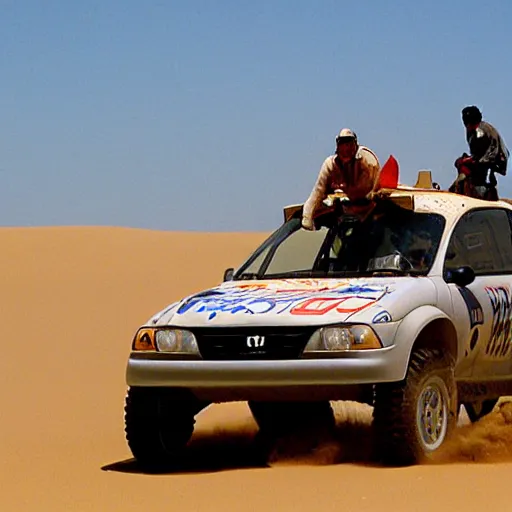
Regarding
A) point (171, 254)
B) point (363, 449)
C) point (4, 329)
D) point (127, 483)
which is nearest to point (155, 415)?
point (127, 483)

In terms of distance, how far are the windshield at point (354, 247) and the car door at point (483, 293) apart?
0.20 metres

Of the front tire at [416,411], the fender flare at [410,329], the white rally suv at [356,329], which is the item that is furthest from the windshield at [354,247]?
the front tire at [416,411]

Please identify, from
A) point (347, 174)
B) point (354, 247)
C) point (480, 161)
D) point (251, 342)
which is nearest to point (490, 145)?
point (480, 161)

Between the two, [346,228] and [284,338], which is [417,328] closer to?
[284,338]

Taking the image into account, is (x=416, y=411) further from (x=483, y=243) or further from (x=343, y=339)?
(x=483, y=243)

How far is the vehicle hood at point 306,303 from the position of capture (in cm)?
935

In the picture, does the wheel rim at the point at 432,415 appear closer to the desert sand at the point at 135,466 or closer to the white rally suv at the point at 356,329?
the white rally suv at the point at 356,329

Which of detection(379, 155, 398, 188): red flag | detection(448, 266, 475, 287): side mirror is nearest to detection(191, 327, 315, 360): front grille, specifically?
detection(448, 266, 475, 287): side mirror

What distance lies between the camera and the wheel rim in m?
9.45

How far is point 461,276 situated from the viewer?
33.4 feet

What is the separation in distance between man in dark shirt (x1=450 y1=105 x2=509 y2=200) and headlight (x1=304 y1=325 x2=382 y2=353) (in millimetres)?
3369

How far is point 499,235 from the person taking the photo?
11258mm

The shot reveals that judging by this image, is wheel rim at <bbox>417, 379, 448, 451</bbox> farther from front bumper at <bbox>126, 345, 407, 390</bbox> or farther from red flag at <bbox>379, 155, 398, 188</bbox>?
red flag at <bbox>379, 155, 398, 188</bbox>

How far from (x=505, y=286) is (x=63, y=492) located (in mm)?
3598
